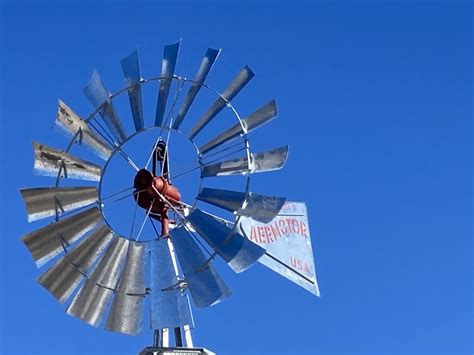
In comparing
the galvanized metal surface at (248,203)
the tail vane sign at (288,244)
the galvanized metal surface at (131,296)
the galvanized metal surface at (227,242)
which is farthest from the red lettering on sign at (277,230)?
the galvanized metal surface at (131,296)

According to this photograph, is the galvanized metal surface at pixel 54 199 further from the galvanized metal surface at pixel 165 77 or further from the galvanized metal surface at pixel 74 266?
the galvanized metal surface at pixel 165 77

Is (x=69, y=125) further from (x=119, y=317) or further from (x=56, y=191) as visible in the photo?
A: (x=119, y=317)

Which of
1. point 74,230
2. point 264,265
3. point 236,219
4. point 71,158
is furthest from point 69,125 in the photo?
point 264,265

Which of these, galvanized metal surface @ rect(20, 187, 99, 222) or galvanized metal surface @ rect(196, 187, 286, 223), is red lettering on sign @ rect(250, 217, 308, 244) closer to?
galvanized metal surface @ rect(196, 187, 286, 223)

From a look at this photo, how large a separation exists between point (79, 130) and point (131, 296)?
8.65 feet

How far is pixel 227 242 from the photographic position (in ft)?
50.9

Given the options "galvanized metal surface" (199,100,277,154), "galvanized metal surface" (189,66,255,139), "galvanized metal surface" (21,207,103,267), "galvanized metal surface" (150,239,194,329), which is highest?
"galvanized metal surface" (189,66,255,139)

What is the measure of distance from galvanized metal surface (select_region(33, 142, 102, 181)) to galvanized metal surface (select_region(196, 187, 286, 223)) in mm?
1832

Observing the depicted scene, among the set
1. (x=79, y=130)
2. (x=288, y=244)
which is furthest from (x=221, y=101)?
(x=288, y=244)

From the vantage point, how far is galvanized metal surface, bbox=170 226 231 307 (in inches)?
604

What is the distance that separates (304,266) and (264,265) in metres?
0.98

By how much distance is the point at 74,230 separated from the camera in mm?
16234

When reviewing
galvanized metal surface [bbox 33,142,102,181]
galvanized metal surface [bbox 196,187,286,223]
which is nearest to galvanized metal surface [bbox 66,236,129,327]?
galvanized metal surface [bbox 33,142,102,181]

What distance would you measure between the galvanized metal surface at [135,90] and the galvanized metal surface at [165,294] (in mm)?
1855
